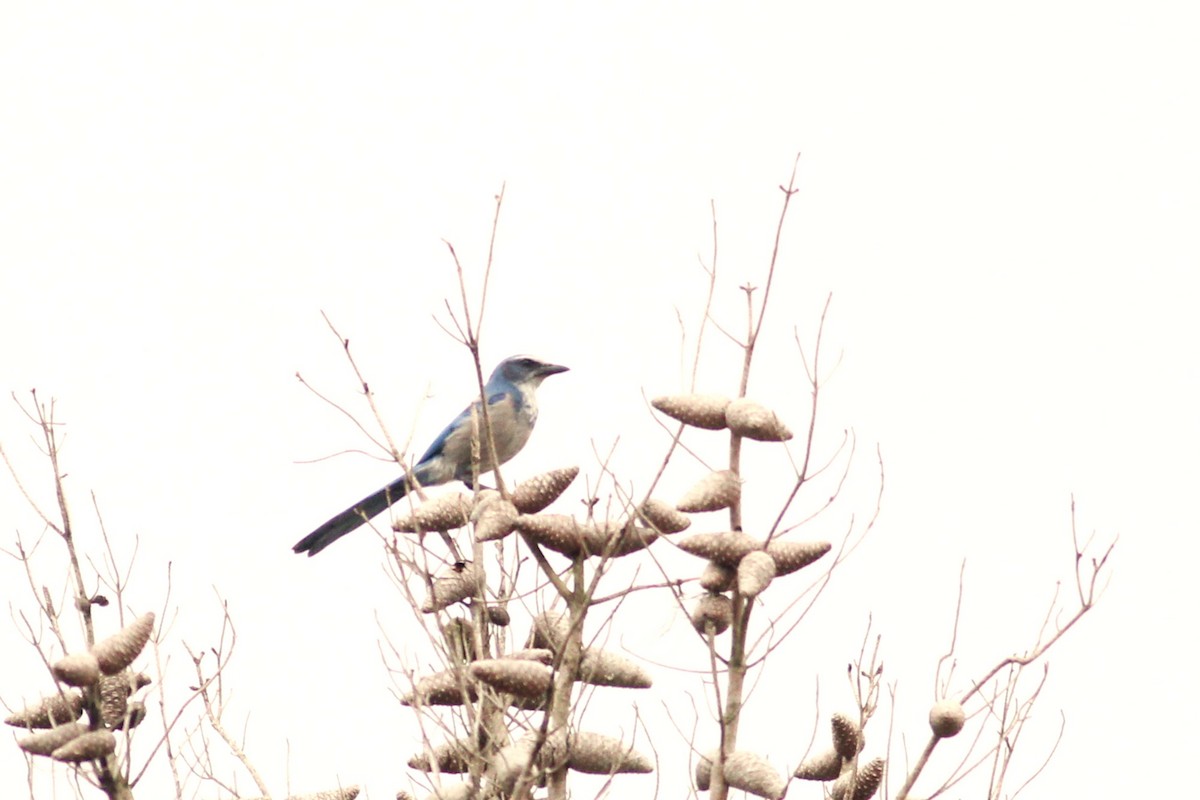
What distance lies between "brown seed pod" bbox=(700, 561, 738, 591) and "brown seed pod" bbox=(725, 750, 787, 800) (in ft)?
1.75

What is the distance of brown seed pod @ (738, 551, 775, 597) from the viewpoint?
438 centimetres

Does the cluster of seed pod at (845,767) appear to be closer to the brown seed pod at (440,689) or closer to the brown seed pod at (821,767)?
the brown seed pod at (821,767)

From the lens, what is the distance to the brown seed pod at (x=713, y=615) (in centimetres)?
462

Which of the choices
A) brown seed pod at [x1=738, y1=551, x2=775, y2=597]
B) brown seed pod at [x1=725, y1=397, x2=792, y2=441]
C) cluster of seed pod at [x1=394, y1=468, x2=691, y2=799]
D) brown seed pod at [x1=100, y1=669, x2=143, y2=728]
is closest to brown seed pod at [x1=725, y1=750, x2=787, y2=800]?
cluster of seed pod at [x1=394, y1=468, x2=691, y2=799]

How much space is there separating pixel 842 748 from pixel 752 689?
372 millimetres

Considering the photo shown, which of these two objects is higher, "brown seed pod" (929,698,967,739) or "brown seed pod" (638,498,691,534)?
"brown seed pod" (638,498,691,534)

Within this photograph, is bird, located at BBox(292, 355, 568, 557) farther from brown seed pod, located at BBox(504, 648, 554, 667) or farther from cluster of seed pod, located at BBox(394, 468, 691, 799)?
brown seed pod, located at BBox(504, 648, 554, 667)

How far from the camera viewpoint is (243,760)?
5449 mm

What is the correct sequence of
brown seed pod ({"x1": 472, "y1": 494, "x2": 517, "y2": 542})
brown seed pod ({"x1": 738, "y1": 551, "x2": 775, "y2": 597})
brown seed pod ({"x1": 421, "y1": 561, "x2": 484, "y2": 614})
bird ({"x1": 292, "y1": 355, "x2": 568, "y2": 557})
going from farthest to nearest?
bird ({"x1": 292, "y1": 355, "x2": 568, "y2": 557}), brown seed pod ({"x1": 421, "y1": 561, "x2": 484, "y2": 614}), brown seed pod ({"x1": 472, "y1": 494, "x2": 517, "y2": 542}), brown seed pod ({"x1": 738, "y1": 551, "x2": 775, "y2": 597})

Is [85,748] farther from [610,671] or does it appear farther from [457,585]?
[610,671]

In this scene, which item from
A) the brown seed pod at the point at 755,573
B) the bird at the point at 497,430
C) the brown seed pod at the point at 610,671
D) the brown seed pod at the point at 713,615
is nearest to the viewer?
the brown seed pod at the point at 755,573

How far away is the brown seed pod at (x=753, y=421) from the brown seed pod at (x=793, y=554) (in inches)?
13.7

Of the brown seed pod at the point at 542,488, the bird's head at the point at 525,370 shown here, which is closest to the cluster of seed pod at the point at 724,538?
the brown seed pod at the point at 542,488

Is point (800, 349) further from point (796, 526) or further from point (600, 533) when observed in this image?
point (600, 533)
